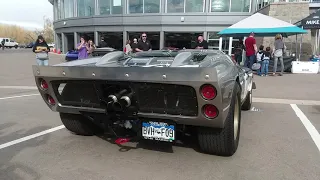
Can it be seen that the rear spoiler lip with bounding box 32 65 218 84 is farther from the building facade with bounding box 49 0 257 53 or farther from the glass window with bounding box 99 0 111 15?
the glass window with bounding box 99 0 111 15

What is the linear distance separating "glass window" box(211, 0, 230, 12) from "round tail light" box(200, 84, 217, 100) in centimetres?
2142

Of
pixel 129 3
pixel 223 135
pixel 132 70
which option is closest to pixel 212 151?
pixel 223 135

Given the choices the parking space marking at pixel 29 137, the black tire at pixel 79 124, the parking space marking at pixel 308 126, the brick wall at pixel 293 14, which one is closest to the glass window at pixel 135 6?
the brick wall at pixel 293 14

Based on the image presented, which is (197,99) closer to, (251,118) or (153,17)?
(251,118)

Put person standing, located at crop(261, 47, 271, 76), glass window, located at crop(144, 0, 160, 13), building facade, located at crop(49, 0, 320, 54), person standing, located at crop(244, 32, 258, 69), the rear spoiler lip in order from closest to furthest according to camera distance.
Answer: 1. the rear spoiler lip
2. person standing, located at crop(244, 32, 258, 69)
3. person standing, located at crop(261, 47, 271, 76)
4. building facade, located at crop(49, 0, 320, 54)
5. glass window, located at crop(144, 0, 160, 13)

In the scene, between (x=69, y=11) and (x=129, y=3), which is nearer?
(x=129, y=3)

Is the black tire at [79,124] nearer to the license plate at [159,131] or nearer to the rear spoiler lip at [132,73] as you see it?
the rear spoiler lip at [132,73]

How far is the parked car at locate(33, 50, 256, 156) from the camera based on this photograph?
2.77 meters

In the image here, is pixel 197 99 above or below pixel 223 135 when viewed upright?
above

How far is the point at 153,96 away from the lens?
9.86 feet

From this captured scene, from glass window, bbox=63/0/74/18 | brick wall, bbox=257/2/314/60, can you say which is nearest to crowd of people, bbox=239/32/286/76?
brick wall, bbox=257/2/314/60

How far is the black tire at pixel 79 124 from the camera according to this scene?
3875mm

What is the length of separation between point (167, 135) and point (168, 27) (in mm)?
21337

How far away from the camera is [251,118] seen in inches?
208
